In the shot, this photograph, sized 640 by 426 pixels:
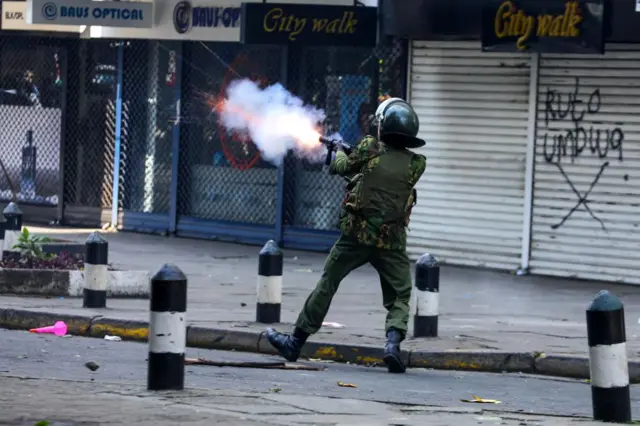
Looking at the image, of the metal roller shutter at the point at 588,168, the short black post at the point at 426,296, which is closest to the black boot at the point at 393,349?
the short black post at the point at 426,296

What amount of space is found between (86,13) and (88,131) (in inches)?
101

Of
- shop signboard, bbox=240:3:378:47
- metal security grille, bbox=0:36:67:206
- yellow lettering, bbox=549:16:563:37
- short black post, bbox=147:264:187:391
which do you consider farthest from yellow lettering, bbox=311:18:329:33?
short black post, bbox=147:264:187:391

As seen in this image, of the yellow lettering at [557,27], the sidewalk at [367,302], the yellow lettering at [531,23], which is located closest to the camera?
the sidewalk at [367,302]

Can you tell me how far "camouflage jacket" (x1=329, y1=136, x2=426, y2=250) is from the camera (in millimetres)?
9938

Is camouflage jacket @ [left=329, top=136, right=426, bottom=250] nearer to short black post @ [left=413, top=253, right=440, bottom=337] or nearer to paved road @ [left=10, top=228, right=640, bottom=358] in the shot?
short black post @ [left=413, top=253, right=440, bottom=337]

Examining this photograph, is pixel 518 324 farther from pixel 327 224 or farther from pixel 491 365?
pixel 327 224

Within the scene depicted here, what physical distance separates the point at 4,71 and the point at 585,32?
9665 mm

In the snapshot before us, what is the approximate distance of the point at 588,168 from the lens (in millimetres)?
16484

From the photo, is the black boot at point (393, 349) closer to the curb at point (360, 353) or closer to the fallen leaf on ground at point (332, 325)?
the curb at point (360, 353)

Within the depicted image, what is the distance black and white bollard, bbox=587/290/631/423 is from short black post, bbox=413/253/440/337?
11.3 ft

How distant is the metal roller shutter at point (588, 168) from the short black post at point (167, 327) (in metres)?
9.08

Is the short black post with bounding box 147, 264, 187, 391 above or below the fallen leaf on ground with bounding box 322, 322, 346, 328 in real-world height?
above

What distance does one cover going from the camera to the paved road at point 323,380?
8.80 m

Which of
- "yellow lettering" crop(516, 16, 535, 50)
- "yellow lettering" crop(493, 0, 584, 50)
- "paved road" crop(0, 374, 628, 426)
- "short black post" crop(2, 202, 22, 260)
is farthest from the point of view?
"yellow lettering" crop(516, 16, 535, 50)
